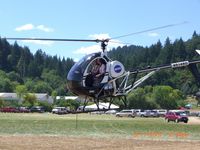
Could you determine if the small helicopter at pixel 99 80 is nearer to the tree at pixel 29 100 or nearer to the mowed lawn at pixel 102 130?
the mowed lawn at pixel 102 130

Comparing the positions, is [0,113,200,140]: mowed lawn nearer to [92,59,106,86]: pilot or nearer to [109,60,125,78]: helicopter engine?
[109,60,125,78]: helicopter engine

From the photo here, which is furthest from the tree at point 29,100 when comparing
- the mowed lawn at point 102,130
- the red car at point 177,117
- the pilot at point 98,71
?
the pilot at point 98,71

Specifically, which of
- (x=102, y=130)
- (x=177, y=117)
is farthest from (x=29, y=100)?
(x=102, y=130)

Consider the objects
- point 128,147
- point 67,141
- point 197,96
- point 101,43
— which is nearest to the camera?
point 101,43

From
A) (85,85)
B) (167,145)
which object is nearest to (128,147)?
(167,145)

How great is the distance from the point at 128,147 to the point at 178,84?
5802 inches

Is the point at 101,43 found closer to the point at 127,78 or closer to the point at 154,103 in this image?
the point at 127,78

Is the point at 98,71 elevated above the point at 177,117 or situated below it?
above

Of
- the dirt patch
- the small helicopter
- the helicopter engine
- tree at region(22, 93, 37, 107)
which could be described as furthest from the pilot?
tree at region(22, 93, 37, 107)

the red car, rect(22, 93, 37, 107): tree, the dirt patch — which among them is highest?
rect(22, 93, 37, 107): tree

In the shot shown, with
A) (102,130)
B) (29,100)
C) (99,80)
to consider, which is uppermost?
(29,100)

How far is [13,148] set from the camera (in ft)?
82.9

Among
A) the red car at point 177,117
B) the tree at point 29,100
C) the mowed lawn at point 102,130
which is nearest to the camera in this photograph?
the mowed lawn at point 102,130

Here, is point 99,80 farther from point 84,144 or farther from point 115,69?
point 84,144
